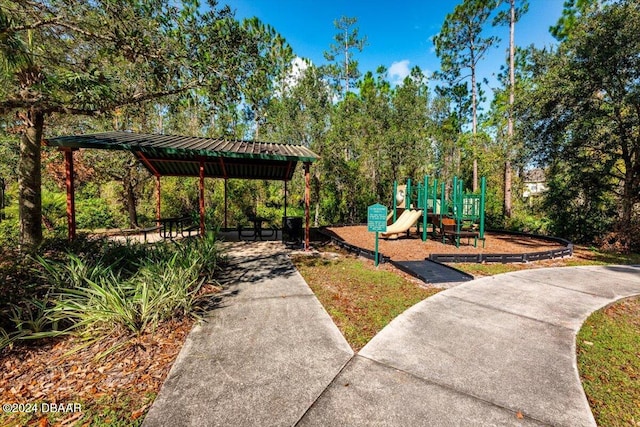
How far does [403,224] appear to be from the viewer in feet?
35.2

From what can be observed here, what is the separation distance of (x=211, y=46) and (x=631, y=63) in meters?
12.7

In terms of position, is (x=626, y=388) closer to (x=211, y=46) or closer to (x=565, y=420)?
(x=565, y=420)

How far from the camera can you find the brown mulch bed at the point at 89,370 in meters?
2.23

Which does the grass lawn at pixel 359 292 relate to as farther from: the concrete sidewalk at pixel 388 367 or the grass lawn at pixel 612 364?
the grass lawn at pixel 612 364

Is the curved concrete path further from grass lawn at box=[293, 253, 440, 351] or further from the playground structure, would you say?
the playground structure

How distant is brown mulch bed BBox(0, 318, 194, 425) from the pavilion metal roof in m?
4.82

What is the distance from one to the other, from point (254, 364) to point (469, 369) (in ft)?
7.25

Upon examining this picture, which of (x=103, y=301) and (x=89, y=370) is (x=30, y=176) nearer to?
(x=103, y=301)

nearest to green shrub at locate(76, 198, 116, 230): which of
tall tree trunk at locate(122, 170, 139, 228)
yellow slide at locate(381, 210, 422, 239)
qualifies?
tall tree trunk at locate(122, 170, 139, 228)

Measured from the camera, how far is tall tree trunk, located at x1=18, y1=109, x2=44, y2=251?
5609mm

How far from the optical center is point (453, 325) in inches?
139

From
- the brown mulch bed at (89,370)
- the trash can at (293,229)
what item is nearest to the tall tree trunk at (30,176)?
the brown mulch bed at (89,370)

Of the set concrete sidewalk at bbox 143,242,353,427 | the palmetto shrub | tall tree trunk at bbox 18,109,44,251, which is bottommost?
concrete sidewalk at bbox 143,242,353,427

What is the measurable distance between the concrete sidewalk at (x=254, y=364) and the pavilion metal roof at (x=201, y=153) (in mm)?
4150
